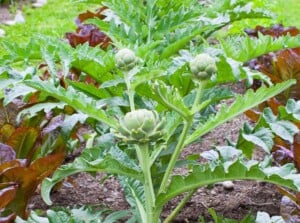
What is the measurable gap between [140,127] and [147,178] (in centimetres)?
34

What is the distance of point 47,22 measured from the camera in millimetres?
6977

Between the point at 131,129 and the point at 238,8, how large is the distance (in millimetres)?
1664

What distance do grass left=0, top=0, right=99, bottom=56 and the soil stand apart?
3056 mm

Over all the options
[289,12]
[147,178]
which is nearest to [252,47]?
[147,178]

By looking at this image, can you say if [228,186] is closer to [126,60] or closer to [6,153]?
[6,153]

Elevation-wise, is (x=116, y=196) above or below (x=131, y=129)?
below

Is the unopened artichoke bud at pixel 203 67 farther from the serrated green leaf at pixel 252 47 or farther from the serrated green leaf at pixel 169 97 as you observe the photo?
the serrated green leaf at pixel 252 47

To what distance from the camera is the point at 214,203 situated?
3.02m

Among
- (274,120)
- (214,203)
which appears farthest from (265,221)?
(214,203)

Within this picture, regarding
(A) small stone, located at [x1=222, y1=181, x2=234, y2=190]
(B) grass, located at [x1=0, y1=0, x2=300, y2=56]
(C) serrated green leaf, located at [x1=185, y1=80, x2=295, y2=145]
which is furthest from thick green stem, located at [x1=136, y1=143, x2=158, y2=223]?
(B) grass, located at [x1=0, y1=0, x2=300, y2=56]

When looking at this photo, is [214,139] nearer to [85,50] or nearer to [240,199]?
[240,199]

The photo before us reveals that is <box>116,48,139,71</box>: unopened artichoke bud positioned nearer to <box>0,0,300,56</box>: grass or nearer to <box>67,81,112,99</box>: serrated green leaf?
<box>67,81,112,99</box>: serrated green leaf

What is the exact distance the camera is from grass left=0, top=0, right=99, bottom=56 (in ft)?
20.9

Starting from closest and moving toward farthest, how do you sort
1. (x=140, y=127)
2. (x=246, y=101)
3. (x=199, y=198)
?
(x=140, y=127), (x=246, y=101), (x=199, y=198)
